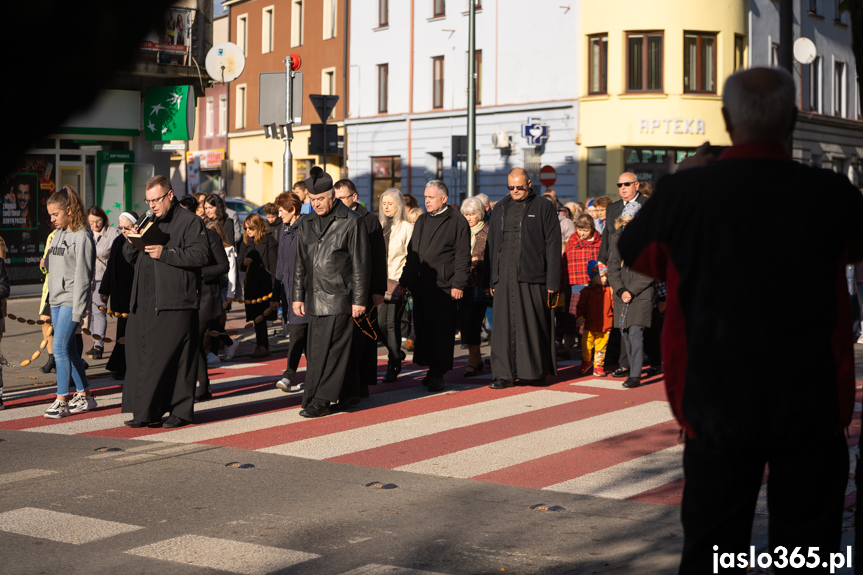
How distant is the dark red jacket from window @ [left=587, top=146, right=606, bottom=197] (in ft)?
103

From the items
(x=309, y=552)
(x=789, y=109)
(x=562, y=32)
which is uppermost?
(x=562, y=32)

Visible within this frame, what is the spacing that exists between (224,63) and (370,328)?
40.3 feet

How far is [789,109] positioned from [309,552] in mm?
3182

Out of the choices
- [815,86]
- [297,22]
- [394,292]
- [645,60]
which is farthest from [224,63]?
[297,22]

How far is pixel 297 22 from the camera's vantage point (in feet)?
163

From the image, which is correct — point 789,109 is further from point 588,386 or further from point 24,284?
point 24,284

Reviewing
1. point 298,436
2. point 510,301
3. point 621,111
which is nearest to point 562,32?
point 621,111

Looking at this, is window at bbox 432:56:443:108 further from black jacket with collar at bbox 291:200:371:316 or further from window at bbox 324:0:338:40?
black jacket with collar at bbox 291:200:371:316

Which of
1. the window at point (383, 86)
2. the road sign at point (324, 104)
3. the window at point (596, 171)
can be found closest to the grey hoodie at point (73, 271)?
the road sign at point (324, 104)

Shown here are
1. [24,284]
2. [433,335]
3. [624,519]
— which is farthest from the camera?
[24,284]

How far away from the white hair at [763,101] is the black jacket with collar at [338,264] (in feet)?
21.3

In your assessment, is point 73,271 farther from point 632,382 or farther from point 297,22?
point 297,22

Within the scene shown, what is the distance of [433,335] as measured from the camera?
11.3 metres

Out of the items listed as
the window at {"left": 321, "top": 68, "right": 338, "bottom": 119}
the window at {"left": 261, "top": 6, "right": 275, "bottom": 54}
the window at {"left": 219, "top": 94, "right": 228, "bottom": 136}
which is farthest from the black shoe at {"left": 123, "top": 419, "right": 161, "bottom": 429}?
the window at {"left": 219, "top": 94, "right": 228, "bottom": 136}
